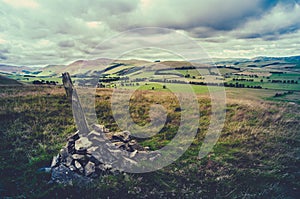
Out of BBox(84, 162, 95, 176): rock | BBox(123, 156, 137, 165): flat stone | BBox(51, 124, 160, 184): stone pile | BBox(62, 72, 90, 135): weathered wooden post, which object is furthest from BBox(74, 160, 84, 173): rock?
BBox(62, 72, 90, 135): weathered wooden post

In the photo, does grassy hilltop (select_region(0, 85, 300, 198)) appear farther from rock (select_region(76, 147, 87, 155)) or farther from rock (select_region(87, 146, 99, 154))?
rock (select_region(76, 147, 87, 155))

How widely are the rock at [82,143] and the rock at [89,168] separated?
3.41 feet

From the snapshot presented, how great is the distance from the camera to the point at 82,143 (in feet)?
30.6

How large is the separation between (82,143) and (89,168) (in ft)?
5.13

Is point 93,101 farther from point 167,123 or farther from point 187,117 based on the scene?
point 187,117

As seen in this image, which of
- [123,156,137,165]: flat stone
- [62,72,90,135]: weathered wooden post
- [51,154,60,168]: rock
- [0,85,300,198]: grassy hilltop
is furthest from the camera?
[62,72,90,135]: weathered wooden post

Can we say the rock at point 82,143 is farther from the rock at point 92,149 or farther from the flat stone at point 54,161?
the flat stone at point 54,161

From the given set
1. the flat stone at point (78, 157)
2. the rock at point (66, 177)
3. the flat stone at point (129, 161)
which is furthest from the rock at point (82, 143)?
the flat stone at point (129, 161)

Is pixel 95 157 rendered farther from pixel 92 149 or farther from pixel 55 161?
pixel 55 161

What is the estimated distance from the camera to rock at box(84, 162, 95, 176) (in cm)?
799

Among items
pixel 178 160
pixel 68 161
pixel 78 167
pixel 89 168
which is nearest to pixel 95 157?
pixel 89 168

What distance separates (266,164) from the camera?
9.33m

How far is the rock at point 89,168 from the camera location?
26.2 feet

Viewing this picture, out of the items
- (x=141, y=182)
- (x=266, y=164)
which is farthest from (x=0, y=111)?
(x=266, y=164)
